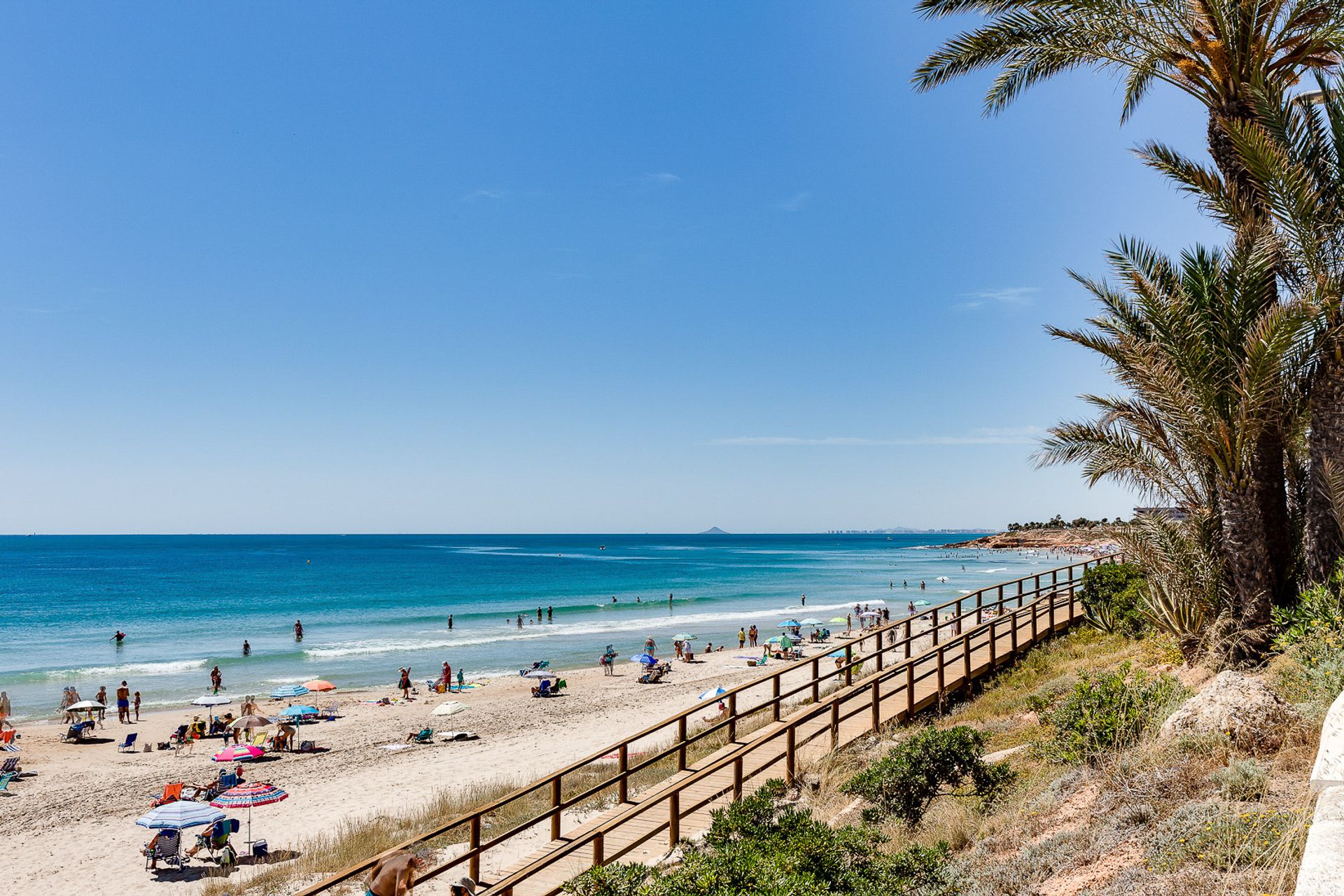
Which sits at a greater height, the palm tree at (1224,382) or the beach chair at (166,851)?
the palm tree at (1224,382)

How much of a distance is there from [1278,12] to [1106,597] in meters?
10.7

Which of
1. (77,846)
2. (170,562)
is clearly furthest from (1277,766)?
(170,562)

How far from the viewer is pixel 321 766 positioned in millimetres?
22094

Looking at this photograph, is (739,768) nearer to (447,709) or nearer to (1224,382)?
(1224,382)

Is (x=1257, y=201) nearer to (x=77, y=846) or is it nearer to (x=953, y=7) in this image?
(x=953, y=7)

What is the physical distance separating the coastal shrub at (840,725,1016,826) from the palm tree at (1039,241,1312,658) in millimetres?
4442

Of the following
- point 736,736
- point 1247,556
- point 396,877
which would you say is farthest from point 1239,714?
point 736,736

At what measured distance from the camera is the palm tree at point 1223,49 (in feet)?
33.5

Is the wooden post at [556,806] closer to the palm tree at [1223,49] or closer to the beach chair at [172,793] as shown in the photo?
the palm tree at [1223,49]

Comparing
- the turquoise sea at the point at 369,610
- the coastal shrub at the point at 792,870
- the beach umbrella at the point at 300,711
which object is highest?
the coastal shrub at the point at 792,870

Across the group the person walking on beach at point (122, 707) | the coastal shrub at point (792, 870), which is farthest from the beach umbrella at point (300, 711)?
the coastal shrub at point (792, 870)

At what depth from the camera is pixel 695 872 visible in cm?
511

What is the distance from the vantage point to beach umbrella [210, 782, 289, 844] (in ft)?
52.1

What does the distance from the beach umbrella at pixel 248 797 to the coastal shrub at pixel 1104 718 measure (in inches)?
577
